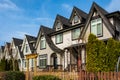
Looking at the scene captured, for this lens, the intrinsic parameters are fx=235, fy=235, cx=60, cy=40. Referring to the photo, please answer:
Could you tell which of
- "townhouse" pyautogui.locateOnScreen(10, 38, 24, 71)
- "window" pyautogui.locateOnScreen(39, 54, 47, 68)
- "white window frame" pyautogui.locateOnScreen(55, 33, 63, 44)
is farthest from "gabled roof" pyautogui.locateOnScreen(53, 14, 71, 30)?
"townhouse" pyautogui.locateOnScreen(10, 38, 24, 71)

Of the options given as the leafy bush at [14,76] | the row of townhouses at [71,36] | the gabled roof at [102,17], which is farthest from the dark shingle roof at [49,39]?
the leafy bush at [14,76]

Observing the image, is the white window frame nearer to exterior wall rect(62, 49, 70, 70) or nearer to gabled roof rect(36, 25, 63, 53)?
gabled roof rect(36, 25, 63, 53)

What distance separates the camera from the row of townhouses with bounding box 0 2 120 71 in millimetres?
30047

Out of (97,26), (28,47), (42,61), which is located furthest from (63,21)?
(28,47)

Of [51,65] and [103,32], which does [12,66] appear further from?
[103,32]

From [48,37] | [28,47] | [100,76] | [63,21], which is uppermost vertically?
[63,21]

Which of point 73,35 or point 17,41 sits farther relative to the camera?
point 17,41

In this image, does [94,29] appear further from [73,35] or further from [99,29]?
[73,35]

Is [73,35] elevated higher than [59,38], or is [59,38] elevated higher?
[73,35]

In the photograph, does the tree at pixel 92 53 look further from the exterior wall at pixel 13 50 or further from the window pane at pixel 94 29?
the exterior wall at pixel 13 50

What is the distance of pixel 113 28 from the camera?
2916cm

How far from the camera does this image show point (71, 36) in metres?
36.6

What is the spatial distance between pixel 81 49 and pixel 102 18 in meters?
5.37

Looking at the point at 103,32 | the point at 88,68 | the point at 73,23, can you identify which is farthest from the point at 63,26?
the point at 88,68
